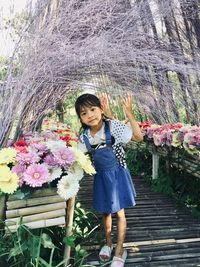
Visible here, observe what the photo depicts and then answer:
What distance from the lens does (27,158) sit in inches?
95.4

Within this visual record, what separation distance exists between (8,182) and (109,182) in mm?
799

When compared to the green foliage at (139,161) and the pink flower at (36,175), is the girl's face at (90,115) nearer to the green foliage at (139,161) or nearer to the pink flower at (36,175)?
the pink flower at (36,175)

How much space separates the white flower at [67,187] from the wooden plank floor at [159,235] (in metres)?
0.71

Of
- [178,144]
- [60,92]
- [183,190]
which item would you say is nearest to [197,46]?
[178,144]

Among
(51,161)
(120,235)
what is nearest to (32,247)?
(51,161)

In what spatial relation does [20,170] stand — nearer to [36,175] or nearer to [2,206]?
[36,175]

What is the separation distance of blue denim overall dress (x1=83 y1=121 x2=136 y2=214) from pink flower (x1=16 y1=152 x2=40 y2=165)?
0.58 metres

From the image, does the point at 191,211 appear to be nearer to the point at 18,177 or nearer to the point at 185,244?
the point at 185,244

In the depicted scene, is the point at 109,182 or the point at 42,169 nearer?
the point at 42,169

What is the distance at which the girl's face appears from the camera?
2901 mm

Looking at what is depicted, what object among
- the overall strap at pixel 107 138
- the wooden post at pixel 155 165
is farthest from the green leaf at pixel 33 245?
the wooden post at pixel 155 165

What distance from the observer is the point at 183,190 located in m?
4.53

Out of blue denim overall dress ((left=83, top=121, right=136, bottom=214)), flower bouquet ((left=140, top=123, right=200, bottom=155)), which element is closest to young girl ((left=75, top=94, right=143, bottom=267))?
blue denim overall dress ((left=83, top=121, right=136, bottom=214))

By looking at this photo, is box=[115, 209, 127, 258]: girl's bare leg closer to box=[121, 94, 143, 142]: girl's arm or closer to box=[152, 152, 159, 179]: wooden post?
box=[121, 94, 143, 142]: girl's arm
